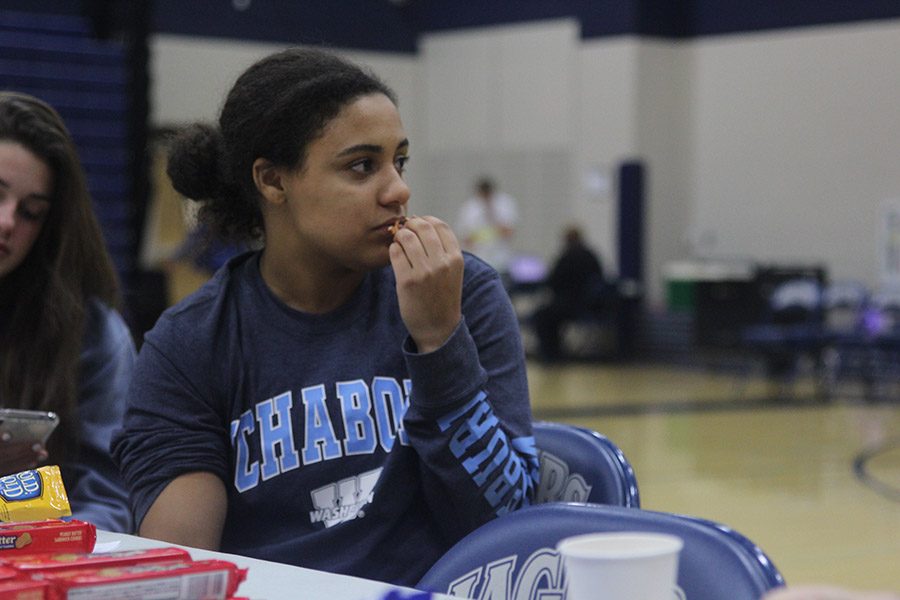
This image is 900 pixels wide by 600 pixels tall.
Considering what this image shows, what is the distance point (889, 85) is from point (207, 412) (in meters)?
11.3

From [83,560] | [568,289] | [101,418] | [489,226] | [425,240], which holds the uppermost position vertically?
[425,240]

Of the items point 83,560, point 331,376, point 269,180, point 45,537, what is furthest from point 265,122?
point 83,560

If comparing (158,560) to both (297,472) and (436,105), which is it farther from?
(436,105)

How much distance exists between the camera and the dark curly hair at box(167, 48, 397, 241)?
173 cm

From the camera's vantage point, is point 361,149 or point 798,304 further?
point 798,304

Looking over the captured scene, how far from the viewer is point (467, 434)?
63.6 inches

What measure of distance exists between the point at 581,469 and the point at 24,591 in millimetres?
963

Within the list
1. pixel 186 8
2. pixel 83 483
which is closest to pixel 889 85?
pixel 186 8

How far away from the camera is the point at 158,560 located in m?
1.05

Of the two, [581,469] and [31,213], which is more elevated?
[31,213]

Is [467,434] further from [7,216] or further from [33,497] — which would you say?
[7,216]

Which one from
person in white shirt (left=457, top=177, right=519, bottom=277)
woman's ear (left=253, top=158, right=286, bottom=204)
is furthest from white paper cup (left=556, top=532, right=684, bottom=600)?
person in white shirt (left=457, top=177, right=519, bottom=277)

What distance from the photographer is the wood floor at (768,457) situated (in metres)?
4.70

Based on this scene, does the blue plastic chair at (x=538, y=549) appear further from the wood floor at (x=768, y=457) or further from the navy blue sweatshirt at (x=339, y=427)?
the wood floor at (x=768, y=457)
